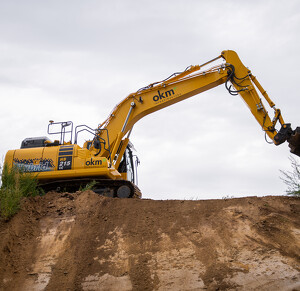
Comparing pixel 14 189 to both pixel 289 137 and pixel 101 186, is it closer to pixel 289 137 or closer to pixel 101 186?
pixel 101 186

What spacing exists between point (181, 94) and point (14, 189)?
5.75m

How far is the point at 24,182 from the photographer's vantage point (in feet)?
33.1

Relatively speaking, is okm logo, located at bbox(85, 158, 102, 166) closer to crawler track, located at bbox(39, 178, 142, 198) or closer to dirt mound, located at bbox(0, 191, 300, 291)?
crawler track, located at bbox(39, 178, 142, 198)

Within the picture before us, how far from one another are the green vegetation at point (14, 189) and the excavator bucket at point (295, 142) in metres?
7.00

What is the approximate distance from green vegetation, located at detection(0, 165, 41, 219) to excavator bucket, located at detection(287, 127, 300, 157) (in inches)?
276

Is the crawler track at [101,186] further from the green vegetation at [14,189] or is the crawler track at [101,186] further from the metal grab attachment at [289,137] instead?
the metal grab attachment at [289,137]

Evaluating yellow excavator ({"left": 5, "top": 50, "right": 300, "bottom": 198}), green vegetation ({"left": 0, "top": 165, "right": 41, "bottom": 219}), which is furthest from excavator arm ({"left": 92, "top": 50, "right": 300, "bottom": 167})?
green vegetation ({"left": 0, "top": 165, "right": 41, "bottom": 219})

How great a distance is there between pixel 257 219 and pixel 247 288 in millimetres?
2227

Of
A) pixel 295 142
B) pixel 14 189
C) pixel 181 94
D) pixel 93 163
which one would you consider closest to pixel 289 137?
pixel 295 142

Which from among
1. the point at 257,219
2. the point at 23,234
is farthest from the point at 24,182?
the point at 257,219

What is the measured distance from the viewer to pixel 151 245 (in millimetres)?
7348

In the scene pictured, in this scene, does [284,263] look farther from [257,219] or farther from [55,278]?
[55,278]

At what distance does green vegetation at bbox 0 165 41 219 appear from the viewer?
27.8ft

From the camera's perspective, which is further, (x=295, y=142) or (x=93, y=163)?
(x=93, y=163)
